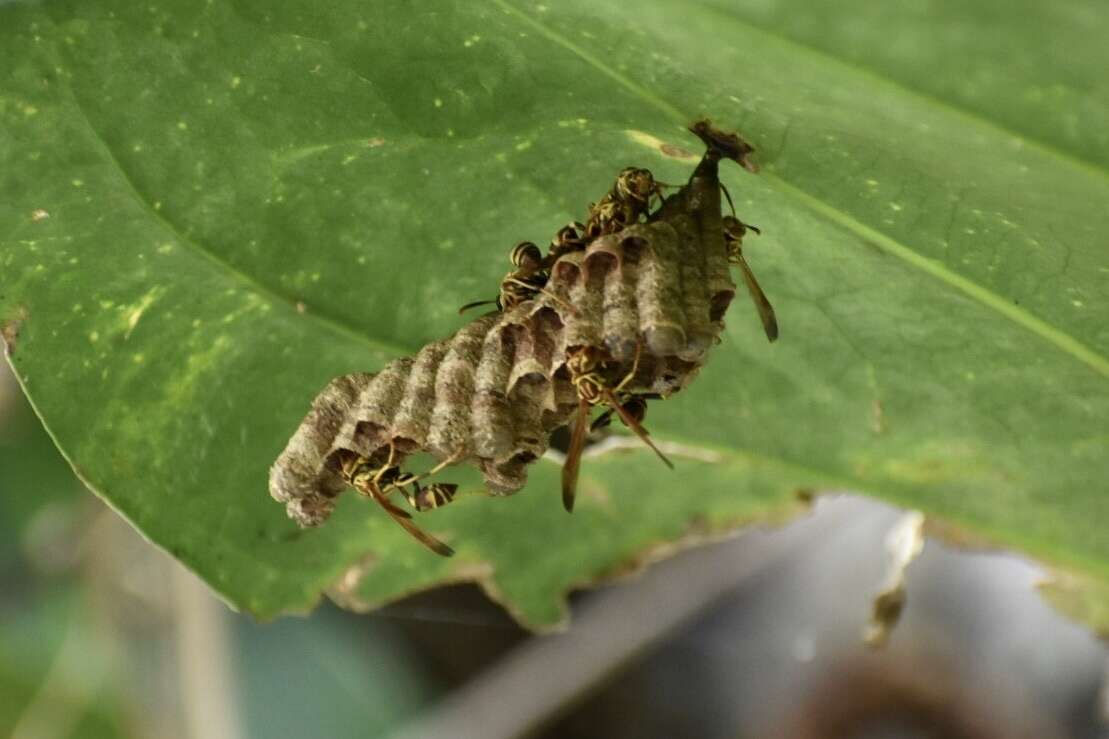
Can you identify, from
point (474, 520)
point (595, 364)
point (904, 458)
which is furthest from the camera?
point (474, 520)

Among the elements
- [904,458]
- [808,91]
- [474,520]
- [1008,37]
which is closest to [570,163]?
[808,91]

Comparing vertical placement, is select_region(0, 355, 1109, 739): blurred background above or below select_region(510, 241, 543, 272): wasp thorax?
below

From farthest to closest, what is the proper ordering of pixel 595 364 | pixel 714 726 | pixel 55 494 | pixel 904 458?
pixel 714 726
pixel 55 494
pixel 904 458
pixel 595 364

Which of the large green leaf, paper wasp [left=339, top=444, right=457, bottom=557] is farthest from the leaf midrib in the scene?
paper wasp [left=339, top=444, right=457, bottom=557]

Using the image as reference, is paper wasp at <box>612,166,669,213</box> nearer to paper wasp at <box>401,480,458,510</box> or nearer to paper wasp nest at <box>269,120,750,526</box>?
paper wasp nest at <box>269,120,750,526</box>

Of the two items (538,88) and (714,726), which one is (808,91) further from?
(714,726)

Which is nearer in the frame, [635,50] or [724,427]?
[635,50]

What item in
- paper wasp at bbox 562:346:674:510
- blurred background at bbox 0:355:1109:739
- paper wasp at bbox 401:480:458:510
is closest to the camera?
paper wasp at bbox 562:346:674:510
